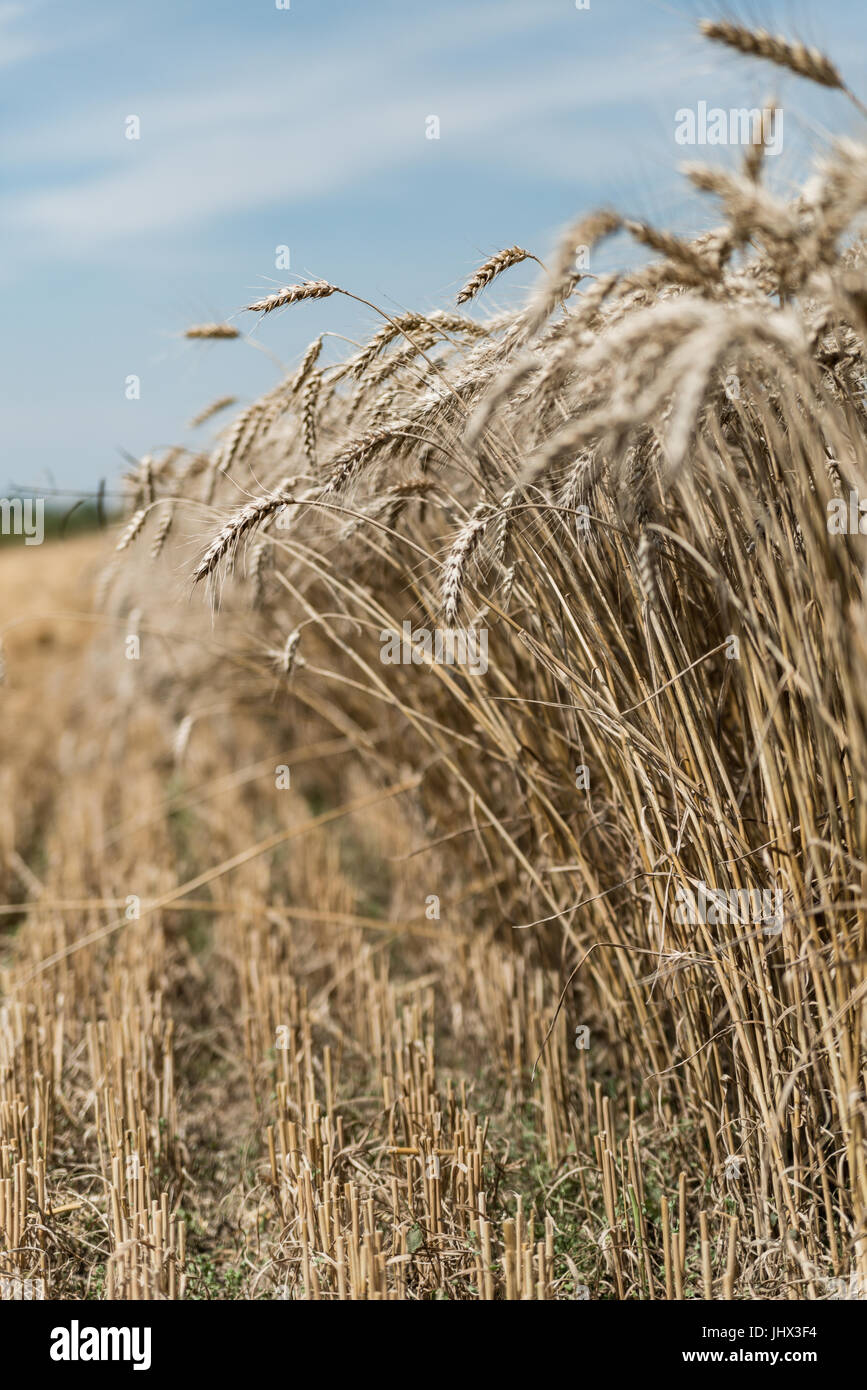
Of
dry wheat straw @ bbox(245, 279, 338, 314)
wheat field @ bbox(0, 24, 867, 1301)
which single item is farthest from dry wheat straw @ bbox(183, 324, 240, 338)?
dry wheat straw @ bbox(245, 279, 338, 314)

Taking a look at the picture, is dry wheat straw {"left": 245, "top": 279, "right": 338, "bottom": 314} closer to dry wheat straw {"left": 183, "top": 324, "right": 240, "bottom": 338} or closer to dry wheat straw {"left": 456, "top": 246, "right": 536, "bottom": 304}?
dry wheat straw {"left": 456, "top": 246, "right": 536, "bottom": 304}

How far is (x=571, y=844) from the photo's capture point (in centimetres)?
216

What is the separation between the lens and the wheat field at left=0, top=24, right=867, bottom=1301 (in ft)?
5.12

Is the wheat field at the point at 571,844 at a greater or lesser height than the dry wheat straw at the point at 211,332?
lesser

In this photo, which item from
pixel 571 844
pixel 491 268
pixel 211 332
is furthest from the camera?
→ pixel 211 332

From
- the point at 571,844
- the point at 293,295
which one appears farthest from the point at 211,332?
the point at 571,844

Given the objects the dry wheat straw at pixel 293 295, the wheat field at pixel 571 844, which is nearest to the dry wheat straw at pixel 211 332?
the wheat field at pixel 571 844

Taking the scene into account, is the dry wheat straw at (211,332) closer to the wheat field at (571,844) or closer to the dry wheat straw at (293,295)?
the wheat field at (571,844)

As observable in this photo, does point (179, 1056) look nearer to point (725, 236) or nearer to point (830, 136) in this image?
point (725, 236)

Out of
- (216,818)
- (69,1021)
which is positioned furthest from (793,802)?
(216,818)

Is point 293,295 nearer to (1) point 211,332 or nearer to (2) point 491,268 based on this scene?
(2) point 491,268

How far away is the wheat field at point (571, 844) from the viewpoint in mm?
1560

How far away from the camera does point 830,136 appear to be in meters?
1.46
